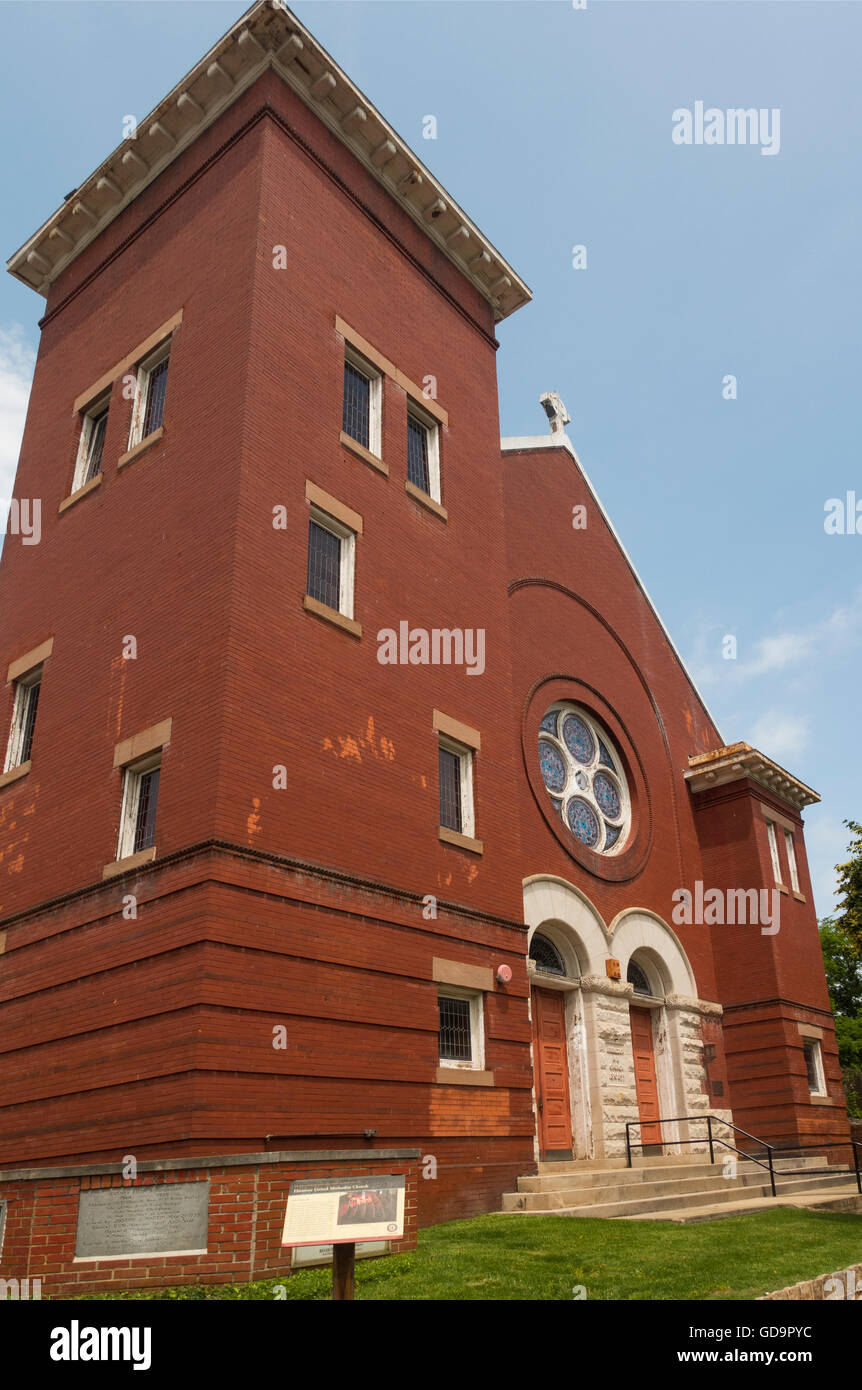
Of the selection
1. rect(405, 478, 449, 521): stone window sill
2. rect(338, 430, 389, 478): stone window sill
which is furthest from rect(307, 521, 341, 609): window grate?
rect(405, 478, 449, 521): stone window sill

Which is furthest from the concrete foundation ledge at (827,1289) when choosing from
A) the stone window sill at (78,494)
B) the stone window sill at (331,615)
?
the stone window sill at (78,494)

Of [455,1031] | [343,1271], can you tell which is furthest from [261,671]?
[343,1271]

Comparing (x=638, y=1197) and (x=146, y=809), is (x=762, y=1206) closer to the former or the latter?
(x=638, y=1197)

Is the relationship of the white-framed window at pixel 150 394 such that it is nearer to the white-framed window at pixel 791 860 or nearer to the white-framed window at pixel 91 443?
the white-framed window at pixel 91 443

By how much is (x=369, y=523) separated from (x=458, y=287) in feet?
23.0

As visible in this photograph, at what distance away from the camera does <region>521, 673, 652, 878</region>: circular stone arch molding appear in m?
18.5

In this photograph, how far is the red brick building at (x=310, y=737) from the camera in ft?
38.3

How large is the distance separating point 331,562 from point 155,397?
438 cm

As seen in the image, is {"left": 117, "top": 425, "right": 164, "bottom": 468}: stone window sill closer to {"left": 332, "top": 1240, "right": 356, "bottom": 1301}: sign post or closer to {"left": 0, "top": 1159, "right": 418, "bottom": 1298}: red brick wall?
{"left": 0, "top": 1159, "right": 418, "bottom": 1298}: red brick wall

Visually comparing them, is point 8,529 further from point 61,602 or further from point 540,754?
point 540,754
